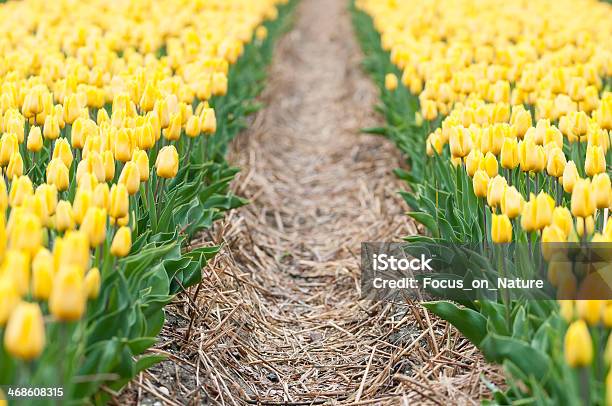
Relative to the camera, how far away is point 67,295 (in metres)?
2.04

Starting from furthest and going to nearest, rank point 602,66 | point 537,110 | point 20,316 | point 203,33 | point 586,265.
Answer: point 203,33
point 602,66
point 537,110
point 586,265
point 20,316

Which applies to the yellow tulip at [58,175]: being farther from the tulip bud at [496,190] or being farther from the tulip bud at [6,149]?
the tulip bud at [496,190]

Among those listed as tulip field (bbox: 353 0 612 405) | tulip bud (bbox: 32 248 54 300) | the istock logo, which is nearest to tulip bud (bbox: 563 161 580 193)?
tulip field (bbox: 353 0 612 405)

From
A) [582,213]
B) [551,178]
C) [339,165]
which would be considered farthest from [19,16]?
[582,213]

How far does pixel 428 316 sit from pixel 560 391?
1368 mm

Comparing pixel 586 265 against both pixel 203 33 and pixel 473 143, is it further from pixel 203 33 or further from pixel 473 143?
pixel 203 33

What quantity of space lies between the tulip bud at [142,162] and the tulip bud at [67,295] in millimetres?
1067

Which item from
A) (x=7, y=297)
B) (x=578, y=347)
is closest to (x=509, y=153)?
(x=578, y=347)

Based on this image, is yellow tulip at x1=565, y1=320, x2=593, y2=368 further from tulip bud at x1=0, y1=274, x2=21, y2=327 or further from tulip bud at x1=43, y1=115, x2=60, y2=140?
tulip bud at x1=43, y1=115, x2=60, y2=140

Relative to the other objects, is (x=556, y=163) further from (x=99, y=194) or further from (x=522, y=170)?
(x=99, y=194)

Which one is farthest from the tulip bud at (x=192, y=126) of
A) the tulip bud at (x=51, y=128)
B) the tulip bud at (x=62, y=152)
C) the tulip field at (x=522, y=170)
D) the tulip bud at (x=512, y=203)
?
the tulip bud at (x=512, y=203)

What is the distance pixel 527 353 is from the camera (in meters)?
2.44

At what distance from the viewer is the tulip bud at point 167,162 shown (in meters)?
3.29

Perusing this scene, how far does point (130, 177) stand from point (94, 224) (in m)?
0.47
